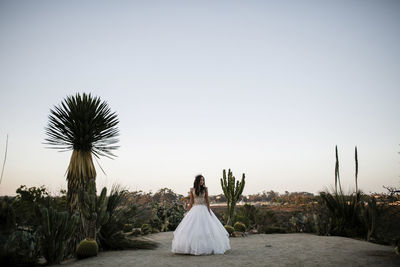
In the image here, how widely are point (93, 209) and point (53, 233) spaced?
135 cm

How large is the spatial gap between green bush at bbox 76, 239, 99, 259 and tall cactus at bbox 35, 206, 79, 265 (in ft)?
2.00

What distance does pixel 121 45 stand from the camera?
41.7 feet

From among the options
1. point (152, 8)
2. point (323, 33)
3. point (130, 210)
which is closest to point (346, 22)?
point (323, 33)

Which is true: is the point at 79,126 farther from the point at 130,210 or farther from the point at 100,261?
the point at 100,261

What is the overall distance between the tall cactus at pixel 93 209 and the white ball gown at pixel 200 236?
1.98 m

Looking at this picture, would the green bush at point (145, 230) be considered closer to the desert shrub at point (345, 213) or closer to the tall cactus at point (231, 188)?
the tall cactus at point (231, 188)

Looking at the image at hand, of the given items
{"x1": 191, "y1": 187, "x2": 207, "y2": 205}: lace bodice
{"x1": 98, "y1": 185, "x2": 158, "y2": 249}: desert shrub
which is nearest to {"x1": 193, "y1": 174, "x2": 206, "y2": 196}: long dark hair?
{"x1": 191, "y1": 187, "x2": 207, "y2": 205}: lace bodice

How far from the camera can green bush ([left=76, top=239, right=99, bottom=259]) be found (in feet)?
18.7

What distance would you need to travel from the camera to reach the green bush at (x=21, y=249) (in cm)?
447

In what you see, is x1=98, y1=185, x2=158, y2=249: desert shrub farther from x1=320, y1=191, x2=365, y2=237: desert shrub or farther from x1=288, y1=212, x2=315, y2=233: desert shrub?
x1=288, y1=212, x2=315, y2=233: desert shrub

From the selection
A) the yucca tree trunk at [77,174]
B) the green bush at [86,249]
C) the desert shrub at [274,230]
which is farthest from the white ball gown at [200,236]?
the desert shrub at [274,230]

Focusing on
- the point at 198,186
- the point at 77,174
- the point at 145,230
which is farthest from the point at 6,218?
the point at 145,230

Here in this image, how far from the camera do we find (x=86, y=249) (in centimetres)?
575

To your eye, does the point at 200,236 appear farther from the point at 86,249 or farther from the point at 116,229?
the point at 116,229
